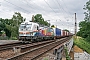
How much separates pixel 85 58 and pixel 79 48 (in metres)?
8.00

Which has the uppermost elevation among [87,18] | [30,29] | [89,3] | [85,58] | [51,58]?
[89,3]

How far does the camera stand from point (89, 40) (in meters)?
57.0

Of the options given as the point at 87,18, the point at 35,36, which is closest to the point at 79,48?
the point at 35,36

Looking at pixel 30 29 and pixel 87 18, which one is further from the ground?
pixel 87 18

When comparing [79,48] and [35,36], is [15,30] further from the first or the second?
[35,36]

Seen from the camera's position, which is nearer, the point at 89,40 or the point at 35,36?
the point at 35,36

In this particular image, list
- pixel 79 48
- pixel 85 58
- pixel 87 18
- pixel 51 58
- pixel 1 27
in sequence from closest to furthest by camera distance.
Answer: pixel 51 58 < pixel 85 58 < pixel 79 48 < pixel 87 18 < pixel 1 27

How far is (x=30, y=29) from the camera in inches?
884

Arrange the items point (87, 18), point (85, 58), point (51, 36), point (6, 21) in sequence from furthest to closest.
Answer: point (6, 21) < point (87, 18) < point (51, 36) < point (85, 58)

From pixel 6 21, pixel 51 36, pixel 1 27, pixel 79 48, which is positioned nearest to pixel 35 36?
pixel 51 36

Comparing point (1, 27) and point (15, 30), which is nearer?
point (15, 30)

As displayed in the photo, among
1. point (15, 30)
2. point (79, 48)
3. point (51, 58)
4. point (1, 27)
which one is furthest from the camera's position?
point (1, 27)

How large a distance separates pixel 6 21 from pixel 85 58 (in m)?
61.7

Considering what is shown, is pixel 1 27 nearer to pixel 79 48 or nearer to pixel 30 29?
pixel 79 48
